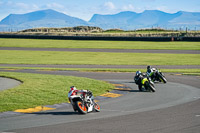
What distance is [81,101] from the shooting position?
48.6 feet

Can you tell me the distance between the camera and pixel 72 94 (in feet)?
48.4

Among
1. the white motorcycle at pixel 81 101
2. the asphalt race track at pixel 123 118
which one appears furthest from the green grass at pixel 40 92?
the white motorcycle at pixel 81 101

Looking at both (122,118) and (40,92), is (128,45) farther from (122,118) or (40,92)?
(122,118)

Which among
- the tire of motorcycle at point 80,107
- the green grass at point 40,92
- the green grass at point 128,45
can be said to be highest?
the green grass at point 128,45

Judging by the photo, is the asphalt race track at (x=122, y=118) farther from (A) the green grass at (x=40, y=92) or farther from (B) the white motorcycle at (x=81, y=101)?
(A) the green grass at (x=40, y=92)

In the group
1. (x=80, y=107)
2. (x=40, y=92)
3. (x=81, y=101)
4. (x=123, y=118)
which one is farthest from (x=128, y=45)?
(x=123, y=118)

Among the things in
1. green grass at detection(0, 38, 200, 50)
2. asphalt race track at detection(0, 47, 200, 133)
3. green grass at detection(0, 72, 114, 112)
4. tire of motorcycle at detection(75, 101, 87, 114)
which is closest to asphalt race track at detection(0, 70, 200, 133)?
asphalt race track at detection(0, 47, 200, 133)

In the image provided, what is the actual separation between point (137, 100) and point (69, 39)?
74708 millimetres

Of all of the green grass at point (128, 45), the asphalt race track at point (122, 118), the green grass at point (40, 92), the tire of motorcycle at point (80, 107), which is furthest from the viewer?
the green grass at point (128, 45)

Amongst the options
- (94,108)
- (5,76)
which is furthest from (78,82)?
(94,108)

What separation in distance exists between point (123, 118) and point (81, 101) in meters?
1.93

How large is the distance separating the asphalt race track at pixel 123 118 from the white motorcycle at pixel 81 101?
0.94 feet

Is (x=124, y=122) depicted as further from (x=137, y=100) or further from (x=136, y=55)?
(x=136, y=55)

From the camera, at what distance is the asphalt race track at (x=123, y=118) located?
12020mm
